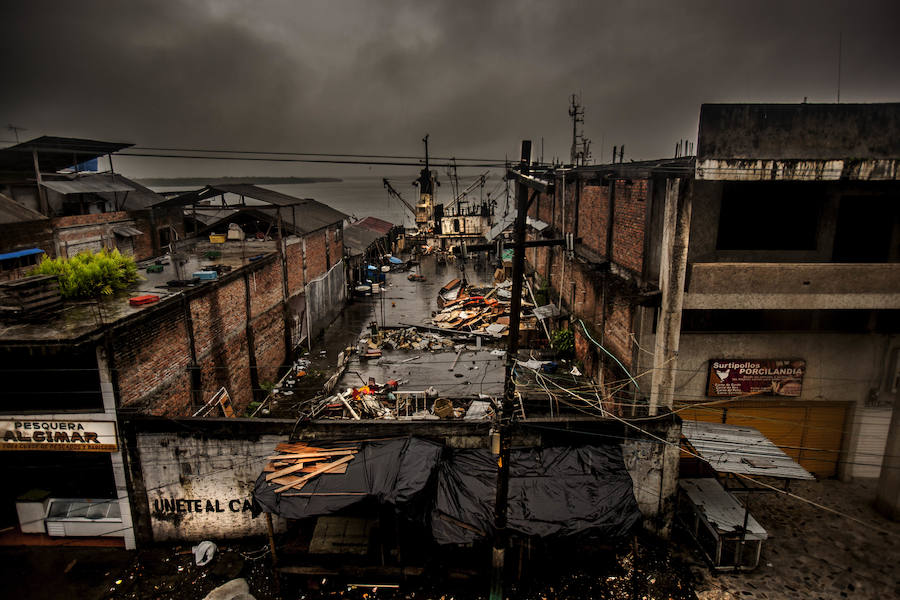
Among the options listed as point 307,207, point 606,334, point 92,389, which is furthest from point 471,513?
point 307,207

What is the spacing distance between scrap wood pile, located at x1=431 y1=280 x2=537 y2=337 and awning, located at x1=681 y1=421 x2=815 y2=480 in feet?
35.7

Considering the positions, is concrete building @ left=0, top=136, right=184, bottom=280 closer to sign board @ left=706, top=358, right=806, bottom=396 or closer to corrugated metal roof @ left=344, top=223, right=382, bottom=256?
corrugated metal roof @ left=344, top=223, right=382, bottom=256

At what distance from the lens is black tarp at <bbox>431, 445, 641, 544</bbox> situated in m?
8.82

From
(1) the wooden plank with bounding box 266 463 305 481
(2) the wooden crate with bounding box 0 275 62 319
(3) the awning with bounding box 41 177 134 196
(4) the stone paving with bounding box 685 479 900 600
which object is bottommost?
(4) the stone paving with bounding box 685 479 900 600

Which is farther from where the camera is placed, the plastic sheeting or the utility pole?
the plastic sheeting

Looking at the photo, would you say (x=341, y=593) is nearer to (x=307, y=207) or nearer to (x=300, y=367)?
(x=300, y=367)

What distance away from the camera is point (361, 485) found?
9.23 metres

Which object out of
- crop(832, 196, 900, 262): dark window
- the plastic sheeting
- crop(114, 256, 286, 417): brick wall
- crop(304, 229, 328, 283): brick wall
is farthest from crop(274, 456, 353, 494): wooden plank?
crop(304, 229, 328, 283): brick wall

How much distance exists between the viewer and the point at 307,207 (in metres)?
31.3

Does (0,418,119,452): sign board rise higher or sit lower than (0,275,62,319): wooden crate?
lower

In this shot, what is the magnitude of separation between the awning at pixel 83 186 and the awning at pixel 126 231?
8.88 feet

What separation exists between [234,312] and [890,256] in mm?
20276

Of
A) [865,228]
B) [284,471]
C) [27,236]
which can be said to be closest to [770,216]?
[865,228]

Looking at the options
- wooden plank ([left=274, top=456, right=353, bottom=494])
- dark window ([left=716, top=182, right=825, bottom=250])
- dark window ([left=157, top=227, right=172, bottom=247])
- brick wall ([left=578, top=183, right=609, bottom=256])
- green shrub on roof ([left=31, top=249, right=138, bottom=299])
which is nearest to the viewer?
wooden plank ([left=274, top=456, right=353, bottom=494])
